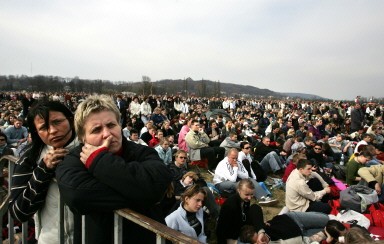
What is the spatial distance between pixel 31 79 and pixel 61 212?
308 feet

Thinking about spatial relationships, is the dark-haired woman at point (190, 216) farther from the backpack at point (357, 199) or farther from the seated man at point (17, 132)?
the seated man at point (17, 132)

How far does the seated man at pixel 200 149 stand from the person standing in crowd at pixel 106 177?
7421 mm

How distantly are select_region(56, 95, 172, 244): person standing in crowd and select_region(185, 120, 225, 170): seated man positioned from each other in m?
7.42

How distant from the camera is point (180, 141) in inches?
384

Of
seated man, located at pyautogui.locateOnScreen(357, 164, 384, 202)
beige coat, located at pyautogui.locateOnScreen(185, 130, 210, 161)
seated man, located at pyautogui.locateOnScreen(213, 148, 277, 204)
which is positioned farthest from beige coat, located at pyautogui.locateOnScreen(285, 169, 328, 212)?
beige coat, located at pyautogui.locateOnScreen(185, 130, 210, 161)

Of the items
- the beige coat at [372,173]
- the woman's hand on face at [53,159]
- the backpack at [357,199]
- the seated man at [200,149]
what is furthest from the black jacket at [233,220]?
the seated man at [200,149]

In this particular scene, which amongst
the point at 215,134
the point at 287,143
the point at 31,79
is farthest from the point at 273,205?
the point at 31,79

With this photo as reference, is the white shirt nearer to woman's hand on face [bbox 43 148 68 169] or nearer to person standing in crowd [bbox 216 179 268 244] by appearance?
person standing in crowd [bbox 216 179 268 244]

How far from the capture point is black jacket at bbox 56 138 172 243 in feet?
4.33

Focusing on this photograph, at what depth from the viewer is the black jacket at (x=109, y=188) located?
1.32 meters

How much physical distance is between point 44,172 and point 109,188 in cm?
63

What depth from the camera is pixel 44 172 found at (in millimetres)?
1722

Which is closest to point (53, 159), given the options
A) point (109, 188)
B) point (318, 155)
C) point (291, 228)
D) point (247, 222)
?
point (109, 188)

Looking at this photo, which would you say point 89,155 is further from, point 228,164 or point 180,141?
point 180,141
